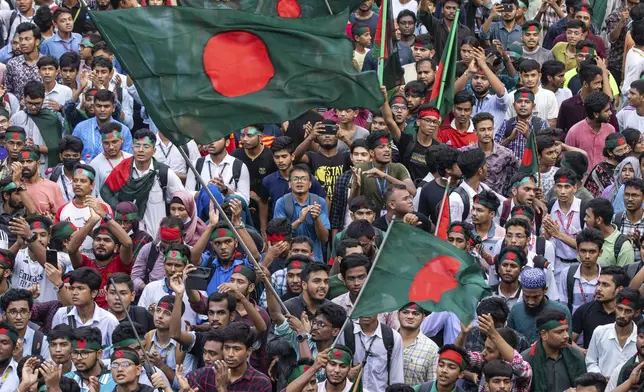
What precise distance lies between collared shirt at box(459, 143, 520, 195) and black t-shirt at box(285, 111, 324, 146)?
1.71 meters

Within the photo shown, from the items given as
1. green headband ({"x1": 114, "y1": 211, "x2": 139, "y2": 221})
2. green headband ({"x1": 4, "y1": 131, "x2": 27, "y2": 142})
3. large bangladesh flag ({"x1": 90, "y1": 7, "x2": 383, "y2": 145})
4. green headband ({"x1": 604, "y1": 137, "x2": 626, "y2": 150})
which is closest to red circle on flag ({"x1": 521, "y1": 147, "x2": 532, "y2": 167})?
A: green headband ({"x1": 604, "y1": 137, "x2": 626, "y2": 150})

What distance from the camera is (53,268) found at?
60.3 feet

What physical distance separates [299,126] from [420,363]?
5116 mm

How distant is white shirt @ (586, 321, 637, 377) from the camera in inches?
655

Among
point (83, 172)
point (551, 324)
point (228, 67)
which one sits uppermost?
point (228, 67)

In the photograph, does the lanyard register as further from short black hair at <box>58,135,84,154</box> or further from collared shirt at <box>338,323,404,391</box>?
short black hair at <box>58,135,84,154</box>

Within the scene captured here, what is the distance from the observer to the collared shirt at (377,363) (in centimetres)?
1658

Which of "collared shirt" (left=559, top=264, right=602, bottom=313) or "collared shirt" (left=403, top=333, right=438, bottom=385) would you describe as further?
"collared shirt" (left=559, top=264, right=602, bottom=313)

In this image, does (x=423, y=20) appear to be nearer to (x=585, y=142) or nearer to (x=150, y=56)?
(x=585, y=142)

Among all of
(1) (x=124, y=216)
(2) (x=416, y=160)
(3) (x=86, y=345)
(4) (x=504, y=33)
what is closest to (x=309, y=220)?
(2) (x=416, y=160)

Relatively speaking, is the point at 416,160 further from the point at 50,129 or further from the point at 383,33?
the point at 50,129

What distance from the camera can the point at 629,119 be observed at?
2141 centimetres

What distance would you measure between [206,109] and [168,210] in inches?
203

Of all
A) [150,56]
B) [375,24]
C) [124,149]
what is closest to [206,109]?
[150,56]
